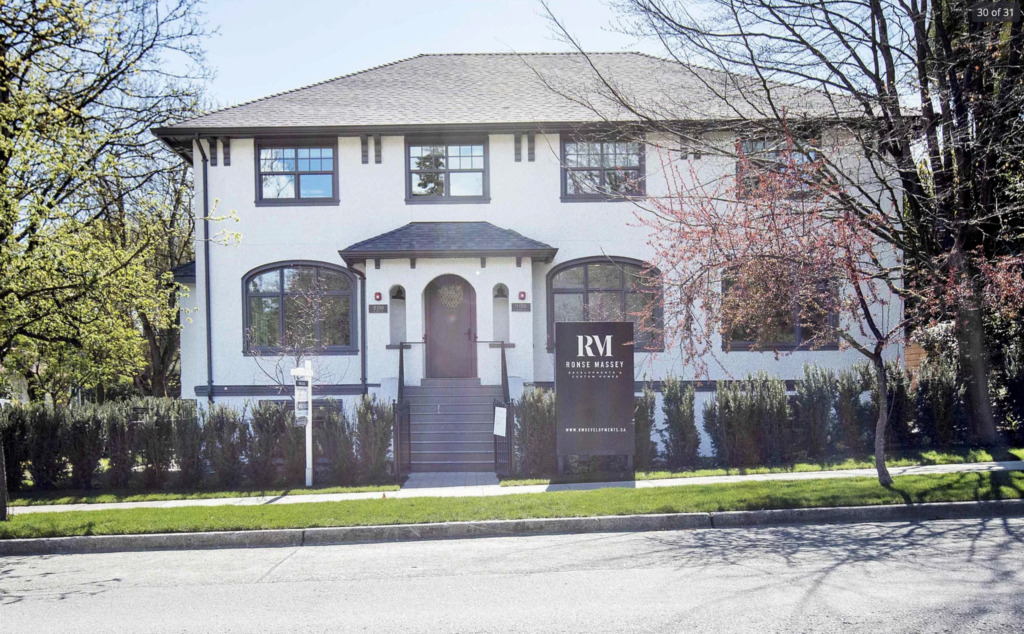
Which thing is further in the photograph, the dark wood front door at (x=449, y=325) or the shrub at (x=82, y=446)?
the dark wood front door at (x=449, y=325)

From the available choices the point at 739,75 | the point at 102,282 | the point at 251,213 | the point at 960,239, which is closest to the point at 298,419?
the point at 102,282

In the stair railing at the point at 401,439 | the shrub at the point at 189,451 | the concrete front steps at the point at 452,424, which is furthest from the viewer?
the concrete front steps at the point at 452,424

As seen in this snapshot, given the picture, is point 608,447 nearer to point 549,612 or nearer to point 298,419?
point 298,419

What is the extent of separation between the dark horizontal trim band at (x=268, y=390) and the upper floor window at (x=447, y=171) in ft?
14.7

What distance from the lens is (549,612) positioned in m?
6.00

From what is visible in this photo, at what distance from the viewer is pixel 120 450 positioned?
13766 millimetres

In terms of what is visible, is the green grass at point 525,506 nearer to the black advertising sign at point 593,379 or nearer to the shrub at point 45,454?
the black advertising sign at point 593,379

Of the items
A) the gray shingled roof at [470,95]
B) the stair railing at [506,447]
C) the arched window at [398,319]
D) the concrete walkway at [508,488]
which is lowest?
the concrete walkway at [508,488]

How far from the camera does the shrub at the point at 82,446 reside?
1379 cm

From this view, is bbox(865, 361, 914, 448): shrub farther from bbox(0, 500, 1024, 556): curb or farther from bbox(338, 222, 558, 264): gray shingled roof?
bbox(338, 222, 558, 264): gray shingled roof

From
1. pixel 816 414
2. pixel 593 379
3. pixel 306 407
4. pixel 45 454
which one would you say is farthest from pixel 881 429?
pixel 45 454

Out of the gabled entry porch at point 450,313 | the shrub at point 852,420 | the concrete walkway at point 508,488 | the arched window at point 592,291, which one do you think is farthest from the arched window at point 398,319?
the shrub at point 852,420

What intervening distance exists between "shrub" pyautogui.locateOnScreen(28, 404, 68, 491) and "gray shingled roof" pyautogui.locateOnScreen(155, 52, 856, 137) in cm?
708

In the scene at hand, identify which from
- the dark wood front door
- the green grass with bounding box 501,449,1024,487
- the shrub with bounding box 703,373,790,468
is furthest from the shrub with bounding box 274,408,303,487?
the shrub with bounding box 703,373,790,468
